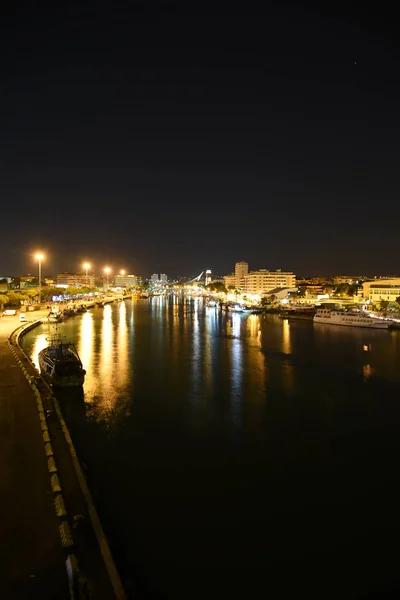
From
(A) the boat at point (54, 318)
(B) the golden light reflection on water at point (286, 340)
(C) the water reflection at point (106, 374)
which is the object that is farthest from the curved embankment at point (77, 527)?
(A) the boat at point (54, 318)

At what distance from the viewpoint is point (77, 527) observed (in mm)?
1975

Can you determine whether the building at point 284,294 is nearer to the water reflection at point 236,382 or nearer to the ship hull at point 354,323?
the ship hull at point 354,323

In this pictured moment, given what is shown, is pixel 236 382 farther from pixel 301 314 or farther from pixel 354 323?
pixel 301 314

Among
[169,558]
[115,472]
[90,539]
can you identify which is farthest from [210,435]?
[90,539]

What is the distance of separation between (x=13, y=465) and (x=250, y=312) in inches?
842

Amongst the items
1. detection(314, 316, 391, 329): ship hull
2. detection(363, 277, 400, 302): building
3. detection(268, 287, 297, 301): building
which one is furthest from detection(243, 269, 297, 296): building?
detection(314, 316, 391, 329): ship hull

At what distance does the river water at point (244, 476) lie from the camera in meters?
2.31

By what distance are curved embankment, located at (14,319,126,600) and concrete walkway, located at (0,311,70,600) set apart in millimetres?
45

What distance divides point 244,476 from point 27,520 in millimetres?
1898

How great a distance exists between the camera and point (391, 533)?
2.72 meters

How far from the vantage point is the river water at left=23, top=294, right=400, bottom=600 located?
231 cm

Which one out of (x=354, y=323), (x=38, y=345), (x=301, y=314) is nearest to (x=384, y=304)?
(x=301, y=314)

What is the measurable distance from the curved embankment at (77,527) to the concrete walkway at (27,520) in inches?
1.8

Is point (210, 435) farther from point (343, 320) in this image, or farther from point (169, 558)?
point (343, 320)
